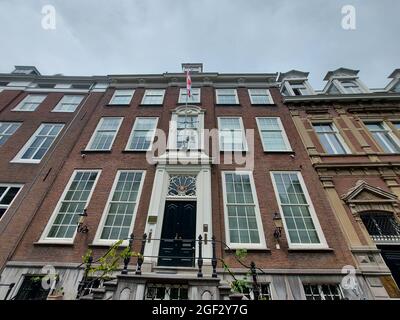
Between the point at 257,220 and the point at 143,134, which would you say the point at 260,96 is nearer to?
the point at 143,134

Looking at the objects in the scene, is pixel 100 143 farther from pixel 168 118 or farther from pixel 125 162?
pixel 168 118

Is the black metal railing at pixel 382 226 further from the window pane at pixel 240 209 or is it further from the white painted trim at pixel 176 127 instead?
the white painted trim at pixel 176 127

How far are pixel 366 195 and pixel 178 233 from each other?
8646mm

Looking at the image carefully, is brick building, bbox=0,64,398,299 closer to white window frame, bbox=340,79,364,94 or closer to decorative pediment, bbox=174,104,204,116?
decorative pediment, bbox=174,104,204,116

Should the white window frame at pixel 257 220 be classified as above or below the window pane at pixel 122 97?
below

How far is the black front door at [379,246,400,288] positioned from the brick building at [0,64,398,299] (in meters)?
0.70

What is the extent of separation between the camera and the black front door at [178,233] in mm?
8297

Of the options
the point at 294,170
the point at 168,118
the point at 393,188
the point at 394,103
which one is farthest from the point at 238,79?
the point at 393,188

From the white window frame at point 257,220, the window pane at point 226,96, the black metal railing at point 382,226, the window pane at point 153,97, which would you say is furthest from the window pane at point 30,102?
the black metal railing at point 382,226

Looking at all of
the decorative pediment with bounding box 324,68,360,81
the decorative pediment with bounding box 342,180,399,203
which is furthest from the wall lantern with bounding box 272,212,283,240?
the decorative pediment with bounding box 324,68,360,81

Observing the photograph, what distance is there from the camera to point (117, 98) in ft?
51.2

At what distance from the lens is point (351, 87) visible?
15.3m

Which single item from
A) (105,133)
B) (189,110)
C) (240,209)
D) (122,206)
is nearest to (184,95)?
(189,110)

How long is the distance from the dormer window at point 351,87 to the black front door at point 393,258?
1092 centimetres
